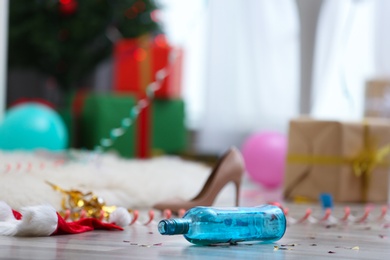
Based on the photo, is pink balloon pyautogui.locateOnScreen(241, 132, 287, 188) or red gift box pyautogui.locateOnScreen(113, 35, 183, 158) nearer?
pink balloon pyautogui.locateOnScreen(241, 132, 287, 188)

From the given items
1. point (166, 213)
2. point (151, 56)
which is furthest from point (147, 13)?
point (166, 213)

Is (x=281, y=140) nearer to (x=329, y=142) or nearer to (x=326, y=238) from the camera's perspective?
(x=329, y=142)

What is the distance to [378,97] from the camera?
12.3ft

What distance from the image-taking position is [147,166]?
3469mm

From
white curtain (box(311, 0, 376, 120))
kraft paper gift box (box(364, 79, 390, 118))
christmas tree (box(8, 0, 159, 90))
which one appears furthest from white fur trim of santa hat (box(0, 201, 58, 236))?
christmas tree (box(8, 0, 159, 90))

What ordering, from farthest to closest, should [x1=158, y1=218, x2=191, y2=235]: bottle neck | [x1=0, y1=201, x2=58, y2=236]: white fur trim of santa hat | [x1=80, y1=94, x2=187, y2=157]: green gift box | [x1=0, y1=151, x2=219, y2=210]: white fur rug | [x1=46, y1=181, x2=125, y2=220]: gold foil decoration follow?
[x1=80, y1=94, x2=187, y2=157]: green gift box
[x1=0, y1=151, x2=219, y2=210]: white fur rug
[x1=46, y1=181, x2=125, y2=220]: gold foil decoration
[x1=0, y1=201, x2=58, y2=236]: white fur trim of santa hat
[x1=158, y1=218, x2=191, y2=235]: bottle neck

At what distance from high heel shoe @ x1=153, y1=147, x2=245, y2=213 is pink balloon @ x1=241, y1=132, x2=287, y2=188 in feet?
4.16

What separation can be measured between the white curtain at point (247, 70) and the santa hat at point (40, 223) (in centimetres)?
324

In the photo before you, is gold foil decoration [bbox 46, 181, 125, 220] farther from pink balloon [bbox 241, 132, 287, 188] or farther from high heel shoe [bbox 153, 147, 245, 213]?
pink balloon [bbox 241, 132, 287, 188]

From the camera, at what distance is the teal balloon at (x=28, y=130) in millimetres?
3768

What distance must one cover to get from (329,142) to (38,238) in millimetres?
1627

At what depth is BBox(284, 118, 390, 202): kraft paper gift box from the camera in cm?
298

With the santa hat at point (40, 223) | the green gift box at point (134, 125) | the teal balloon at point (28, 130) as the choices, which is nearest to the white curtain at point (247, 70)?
the green gift box at point (134, 125)

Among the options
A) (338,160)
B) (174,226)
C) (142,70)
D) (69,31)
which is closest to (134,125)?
(142,70)
